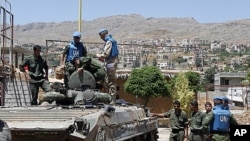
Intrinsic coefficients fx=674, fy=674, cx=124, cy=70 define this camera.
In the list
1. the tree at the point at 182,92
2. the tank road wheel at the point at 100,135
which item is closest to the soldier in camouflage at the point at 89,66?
the tank road wheel at the point at 100,135

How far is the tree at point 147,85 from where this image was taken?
4228cm

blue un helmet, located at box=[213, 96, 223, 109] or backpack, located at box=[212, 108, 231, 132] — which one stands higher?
blue un helmet, located at box=[213, 96, 223, 109]

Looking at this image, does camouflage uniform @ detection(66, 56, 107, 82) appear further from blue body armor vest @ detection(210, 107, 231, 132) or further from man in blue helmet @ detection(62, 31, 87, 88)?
blue body armor vest @ detection(210, 107, 231, 132)

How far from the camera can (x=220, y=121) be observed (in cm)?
1195

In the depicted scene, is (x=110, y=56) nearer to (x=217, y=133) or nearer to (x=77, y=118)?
(x=217, y=133)

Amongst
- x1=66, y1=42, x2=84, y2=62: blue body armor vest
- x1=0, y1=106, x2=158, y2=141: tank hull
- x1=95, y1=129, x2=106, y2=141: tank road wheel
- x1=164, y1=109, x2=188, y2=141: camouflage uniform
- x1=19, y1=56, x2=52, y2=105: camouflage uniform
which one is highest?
x1=66, y1=42, x2=84, y2=62: blue body armor vest

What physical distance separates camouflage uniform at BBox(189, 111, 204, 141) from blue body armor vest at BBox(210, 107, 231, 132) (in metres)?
0.99

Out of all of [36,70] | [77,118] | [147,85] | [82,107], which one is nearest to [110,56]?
[36,70]

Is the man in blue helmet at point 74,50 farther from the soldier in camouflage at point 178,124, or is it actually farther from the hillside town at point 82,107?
the soldier in camouflage at point 178,124

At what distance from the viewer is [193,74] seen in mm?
49812

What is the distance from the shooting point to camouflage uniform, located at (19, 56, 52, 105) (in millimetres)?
13062

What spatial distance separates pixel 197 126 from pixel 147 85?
97.3 ft

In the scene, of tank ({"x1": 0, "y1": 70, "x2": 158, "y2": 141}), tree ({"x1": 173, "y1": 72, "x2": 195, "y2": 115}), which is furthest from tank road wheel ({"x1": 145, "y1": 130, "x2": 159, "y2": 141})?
tree ({"x1": 173, "y1": 72, "x2": 195, "y2": 115})

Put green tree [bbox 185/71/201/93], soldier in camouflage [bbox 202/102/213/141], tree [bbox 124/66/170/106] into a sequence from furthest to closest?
1. green tree [bbox 185/71/201/93]
2. tree [bbox 124/66/170/106]
3. soldier in camouflage [bbox 202/102/213/141]
